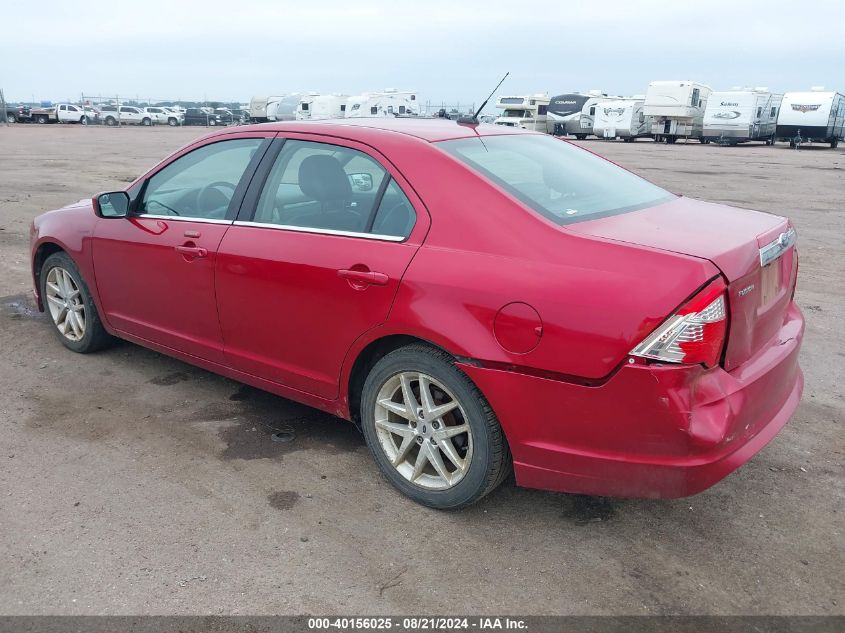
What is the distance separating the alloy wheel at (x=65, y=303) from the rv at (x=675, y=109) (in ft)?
122

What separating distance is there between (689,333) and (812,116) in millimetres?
38229

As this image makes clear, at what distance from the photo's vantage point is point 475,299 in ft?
9.03

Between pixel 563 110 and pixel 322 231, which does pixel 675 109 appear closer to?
pixel 563 110

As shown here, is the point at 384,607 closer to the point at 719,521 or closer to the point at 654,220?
the point at 719,521

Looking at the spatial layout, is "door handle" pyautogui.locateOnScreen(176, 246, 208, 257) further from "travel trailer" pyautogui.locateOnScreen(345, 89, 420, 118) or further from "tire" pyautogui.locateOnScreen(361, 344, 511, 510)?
"travel trailer" pyautogui.locateOnScreen(345, 89, 420, 118)

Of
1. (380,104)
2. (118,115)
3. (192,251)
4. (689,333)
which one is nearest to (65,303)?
(192,251)

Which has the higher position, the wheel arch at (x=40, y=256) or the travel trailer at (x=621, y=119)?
the wheel arch at (x=40, y=256)

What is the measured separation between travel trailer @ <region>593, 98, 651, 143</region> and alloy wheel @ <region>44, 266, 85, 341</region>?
124ft

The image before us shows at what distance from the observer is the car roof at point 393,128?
341 cm

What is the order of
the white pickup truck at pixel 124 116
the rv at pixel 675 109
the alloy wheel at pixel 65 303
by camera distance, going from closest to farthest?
the alloy wheel at pixel 65 303 < the rv at pixel 675 109 < the white pickup truck at pixel 124 116

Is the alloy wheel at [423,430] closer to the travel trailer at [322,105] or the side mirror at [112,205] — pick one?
the side mirror at [112,205]

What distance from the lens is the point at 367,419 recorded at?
3285 mm

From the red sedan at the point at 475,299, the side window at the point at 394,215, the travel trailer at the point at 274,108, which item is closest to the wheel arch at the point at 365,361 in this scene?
the red sedan at the point at 475,299

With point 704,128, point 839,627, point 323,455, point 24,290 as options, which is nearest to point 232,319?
point 323,455
